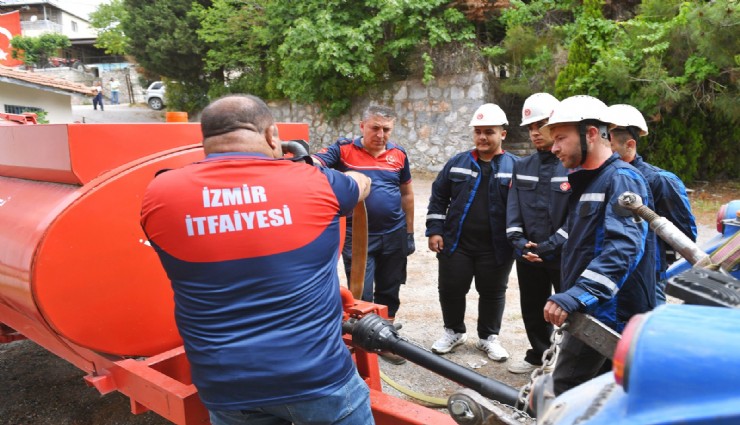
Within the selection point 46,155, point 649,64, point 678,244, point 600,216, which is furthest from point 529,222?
point 649,64

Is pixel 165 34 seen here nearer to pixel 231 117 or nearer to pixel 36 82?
pixel 36 82

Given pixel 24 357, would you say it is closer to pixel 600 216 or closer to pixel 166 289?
→ pixel 166 289

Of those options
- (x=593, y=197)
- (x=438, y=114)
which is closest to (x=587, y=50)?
(x=438, y=114)

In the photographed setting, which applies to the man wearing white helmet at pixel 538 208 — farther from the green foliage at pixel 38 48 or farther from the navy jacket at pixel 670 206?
the green foliage at pixel 38 48

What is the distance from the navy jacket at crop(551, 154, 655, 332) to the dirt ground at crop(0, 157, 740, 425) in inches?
55.6

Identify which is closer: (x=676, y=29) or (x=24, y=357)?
(x=24, y=357)

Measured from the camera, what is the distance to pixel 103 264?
2566 mm

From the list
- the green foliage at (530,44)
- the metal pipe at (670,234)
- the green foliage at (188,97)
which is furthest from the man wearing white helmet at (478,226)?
the green foliage at (188,97)

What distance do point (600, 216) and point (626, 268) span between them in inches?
10.8

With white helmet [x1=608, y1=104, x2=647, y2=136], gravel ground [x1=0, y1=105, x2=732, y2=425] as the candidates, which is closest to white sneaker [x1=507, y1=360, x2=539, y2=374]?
gravel ground [x1=0, y1=105, x2=732, y2=425]

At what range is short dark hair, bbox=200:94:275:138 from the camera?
1903mm

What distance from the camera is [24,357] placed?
4547mm

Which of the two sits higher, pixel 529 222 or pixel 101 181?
pixel 101 181

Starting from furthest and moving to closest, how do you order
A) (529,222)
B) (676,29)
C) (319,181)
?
(676,29), (529,222), (319,181)
